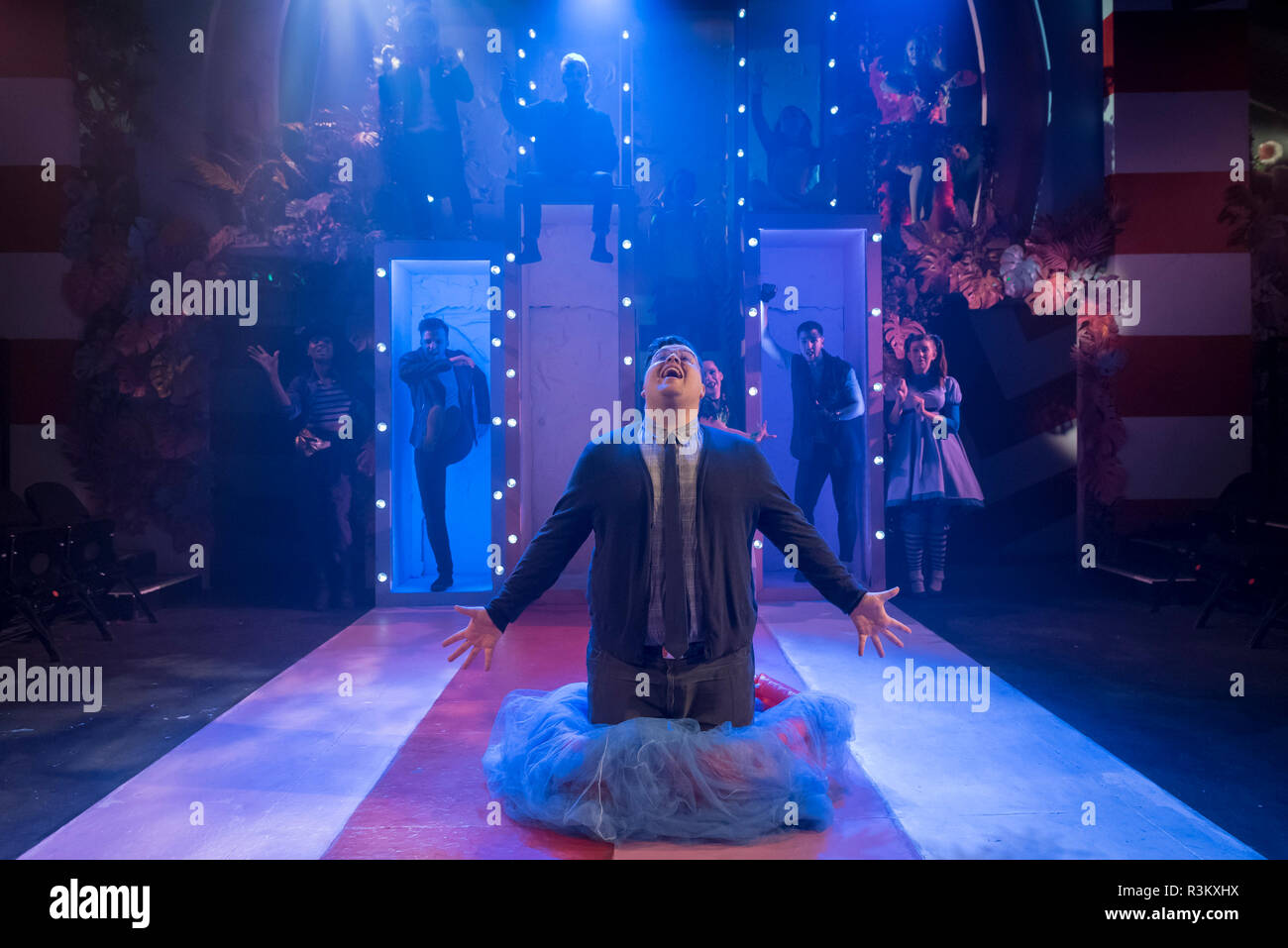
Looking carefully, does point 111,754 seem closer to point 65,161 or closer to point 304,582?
point 304,582

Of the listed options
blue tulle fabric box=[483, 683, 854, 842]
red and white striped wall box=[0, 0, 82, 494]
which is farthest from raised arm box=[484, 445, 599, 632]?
red and white striped wall box=[0, 0, 82, 494]

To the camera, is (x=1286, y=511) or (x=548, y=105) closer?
(x=1286, y=511)

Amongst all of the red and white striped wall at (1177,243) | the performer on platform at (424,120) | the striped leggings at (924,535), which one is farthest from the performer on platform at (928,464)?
the performer on platform at (424,120)

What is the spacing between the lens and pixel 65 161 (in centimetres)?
727

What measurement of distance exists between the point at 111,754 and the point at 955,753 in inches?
137

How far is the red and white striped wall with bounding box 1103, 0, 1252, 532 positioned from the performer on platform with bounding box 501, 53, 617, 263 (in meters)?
4.64

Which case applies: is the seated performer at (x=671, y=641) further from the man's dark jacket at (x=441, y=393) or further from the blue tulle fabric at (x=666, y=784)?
the man's dark jacket at (x=441, y=393)

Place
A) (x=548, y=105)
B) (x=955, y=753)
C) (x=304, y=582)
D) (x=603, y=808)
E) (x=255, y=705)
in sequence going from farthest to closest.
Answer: (x=304, y=582) → (x=548, y=105) → (x=255, y=705) → (x=955, y=753) → (x=603, y=808)

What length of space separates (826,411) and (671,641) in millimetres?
4368

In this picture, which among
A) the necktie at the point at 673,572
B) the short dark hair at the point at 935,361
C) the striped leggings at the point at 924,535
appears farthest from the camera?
the short dark hair at the point at 935,361

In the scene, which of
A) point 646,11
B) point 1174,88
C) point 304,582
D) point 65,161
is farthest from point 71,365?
point 1174,88

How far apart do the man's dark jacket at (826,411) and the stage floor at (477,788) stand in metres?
2.44

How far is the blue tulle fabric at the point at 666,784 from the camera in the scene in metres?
2.58

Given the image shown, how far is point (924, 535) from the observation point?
6977 millimetres
